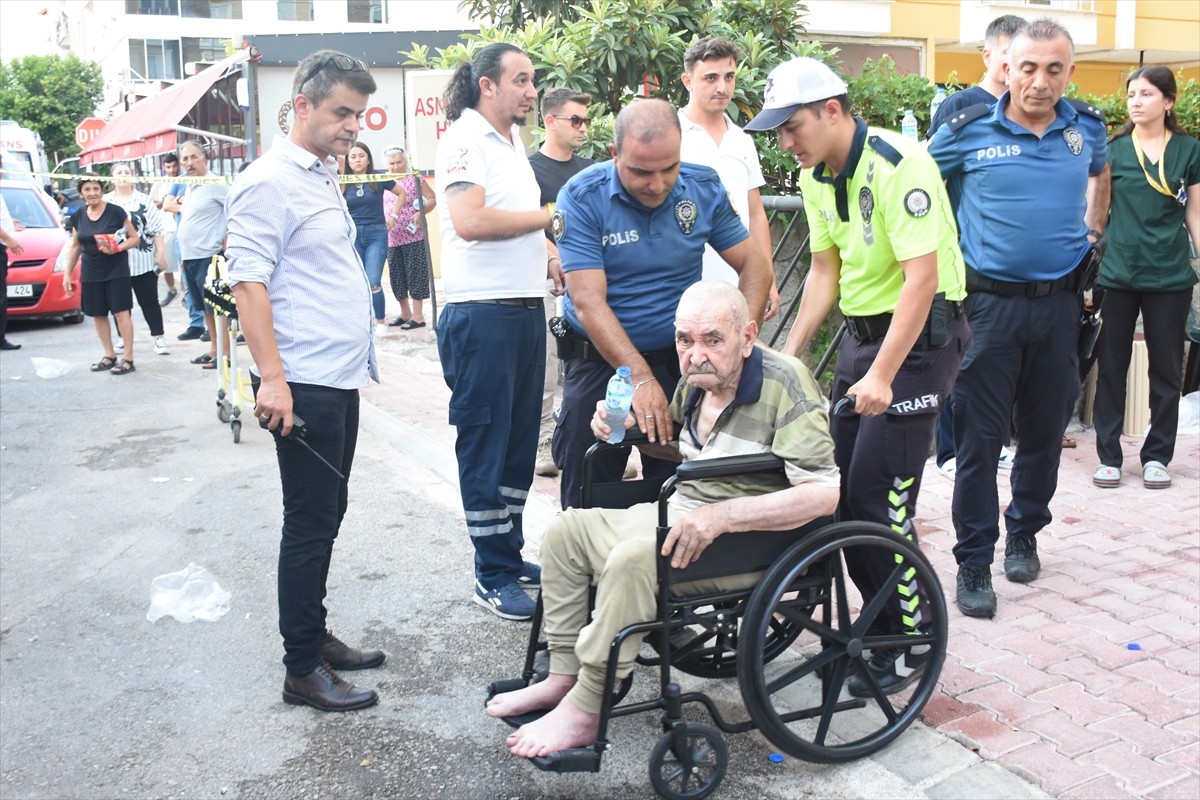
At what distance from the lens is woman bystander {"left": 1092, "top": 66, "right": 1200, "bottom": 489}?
5.88 metres

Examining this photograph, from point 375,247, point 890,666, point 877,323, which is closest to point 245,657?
point 890,666

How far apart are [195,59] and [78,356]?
40354mm

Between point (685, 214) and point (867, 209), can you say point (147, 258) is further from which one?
point (867, 209)

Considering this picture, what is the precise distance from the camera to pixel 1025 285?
171 inches

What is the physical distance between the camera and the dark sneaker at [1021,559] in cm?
461

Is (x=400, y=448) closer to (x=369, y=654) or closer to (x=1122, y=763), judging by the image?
(x=369, y=654)

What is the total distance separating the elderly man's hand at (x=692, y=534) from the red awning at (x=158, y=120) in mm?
17867

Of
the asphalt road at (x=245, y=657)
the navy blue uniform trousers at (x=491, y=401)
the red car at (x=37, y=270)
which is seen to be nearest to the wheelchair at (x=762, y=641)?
the asphalt road at (x=245, y=657)

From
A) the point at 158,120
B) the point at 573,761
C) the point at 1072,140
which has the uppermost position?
the point at 158,120

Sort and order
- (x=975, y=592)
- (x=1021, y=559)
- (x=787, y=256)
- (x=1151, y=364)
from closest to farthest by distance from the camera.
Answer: (x=975, y=592)
(x=1021, y=559)
(x=1151, y=364)
(x=787, y=256)

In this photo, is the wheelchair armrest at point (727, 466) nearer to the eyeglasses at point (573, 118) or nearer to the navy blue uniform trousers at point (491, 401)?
the navy blue uniform trousers at point (491, 401)

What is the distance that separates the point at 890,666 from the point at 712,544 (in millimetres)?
947

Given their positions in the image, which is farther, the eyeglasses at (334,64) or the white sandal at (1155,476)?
the white sandal at (1155,476)

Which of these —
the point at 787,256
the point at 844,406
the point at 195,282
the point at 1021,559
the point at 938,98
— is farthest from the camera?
the point at 195,282
